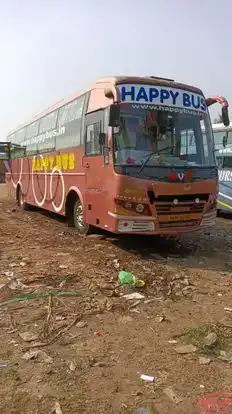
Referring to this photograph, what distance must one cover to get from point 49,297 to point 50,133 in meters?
7.41

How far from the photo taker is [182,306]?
215 inches

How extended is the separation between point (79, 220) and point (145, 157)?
2936mm

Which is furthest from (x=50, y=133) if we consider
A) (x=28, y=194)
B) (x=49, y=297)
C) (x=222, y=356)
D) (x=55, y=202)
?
(x=222, y=356)

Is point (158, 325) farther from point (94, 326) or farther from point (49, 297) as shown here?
→ point (49, 297)

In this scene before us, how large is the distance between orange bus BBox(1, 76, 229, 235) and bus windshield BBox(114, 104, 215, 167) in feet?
0.06

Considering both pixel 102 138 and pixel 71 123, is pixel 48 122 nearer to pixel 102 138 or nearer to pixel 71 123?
pixel 71 123

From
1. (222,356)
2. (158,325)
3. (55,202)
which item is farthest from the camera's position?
(55,202)

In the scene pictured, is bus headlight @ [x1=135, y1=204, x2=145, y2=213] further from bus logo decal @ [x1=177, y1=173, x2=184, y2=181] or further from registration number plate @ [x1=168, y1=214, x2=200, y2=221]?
bus logo decal @ [x1=177, y1=173, x2=184, y2=181]

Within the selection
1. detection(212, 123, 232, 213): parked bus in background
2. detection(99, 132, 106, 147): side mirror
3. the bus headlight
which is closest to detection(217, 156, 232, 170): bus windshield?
detection(212, 123, 232, 213): parked bus in background

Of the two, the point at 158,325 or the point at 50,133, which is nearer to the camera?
the point at 158,325

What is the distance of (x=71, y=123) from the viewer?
10.2m

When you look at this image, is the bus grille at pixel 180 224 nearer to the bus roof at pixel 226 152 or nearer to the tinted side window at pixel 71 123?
the tinted side window at pixel 71 123

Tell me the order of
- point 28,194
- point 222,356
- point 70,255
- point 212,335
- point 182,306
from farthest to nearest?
point 28,194 → point 70,255 → point 182,306 → point 212,335 → point 222,356

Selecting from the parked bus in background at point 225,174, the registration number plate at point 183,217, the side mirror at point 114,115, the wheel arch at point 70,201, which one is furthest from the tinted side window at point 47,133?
the parked bus in background at point 225,174
